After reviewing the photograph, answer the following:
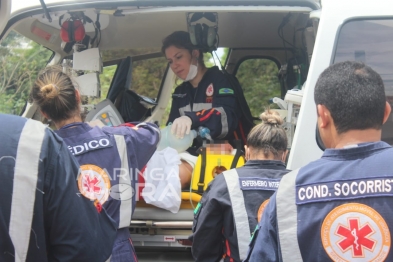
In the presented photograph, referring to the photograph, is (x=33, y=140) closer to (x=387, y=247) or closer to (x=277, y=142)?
(x=387, y=247)

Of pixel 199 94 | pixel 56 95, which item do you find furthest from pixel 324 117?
pixel 199 94

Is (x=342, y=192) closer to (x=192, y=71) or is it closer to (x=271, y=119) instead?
(x=271, y=119)

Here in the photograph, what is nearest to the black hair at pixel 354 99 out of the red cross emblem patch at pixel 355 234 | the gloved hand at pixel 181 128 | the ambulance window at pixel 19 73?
the red cross emblem patch at pixel 355 234

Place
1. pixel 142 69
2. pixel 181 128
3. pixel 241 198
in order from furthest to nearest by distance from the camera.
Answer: pixel 142 69, pixel 181 128, pixel 241 198

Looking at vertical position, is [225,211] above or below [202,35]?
below

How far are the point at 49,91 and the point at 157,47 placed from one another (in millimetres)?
2684

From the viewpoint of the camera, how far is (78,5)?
296 cm

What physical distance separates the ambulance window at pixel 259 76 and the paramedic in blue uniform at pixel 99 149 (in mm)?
2815

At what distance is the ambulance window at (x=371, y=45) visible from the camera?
253 cm

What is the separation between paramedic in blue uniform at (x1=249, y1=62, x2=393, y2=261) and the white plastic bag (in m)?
1.51

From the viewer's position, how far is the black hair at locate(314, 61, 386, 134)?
1439 millimetres

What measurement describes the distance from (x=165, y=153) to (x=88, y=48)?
1205mm

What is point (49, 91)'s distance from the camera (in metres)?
2.37

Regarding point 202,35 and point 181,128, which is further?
point 202,35
